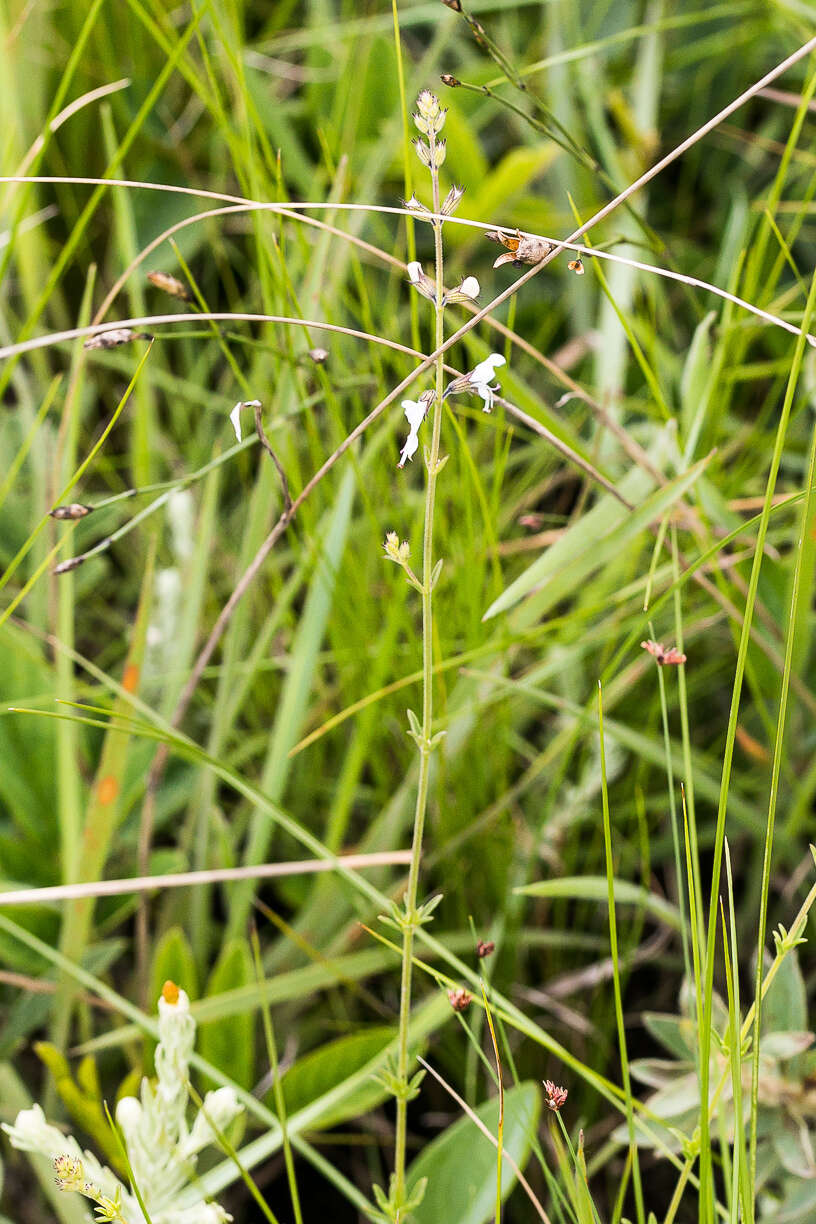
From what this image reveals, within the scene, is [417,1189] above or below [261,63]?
below

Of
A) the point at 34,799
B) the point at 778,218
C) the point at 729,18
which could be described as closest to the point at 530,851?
the point at 34,799

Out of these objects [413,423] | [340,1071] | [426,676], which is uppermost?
[413,423]

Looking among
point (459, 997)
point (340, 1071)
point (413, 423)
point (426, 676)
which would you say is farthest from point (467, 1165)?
point (413, 423)

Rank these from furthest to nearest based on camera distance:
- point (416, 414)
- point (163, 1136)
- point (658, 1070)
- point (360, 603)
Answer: point (360, 603), point (658, 1070), point (163, 1136), point (416, 414)

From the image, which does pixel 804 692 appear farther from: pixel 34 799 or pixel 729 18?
pixel 729 18

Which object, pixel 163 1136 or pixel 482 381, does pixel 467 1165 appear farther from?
pixel 482 381

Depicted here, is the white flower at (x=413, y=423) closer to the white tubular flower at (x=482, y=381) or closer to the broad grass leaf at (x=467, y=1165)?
the white tubular flower at (x=482, y=381)

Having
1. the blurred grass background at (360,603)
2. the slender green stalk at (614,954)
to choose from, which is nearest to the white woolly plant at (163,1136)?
the blurred grass background at (360,603)
